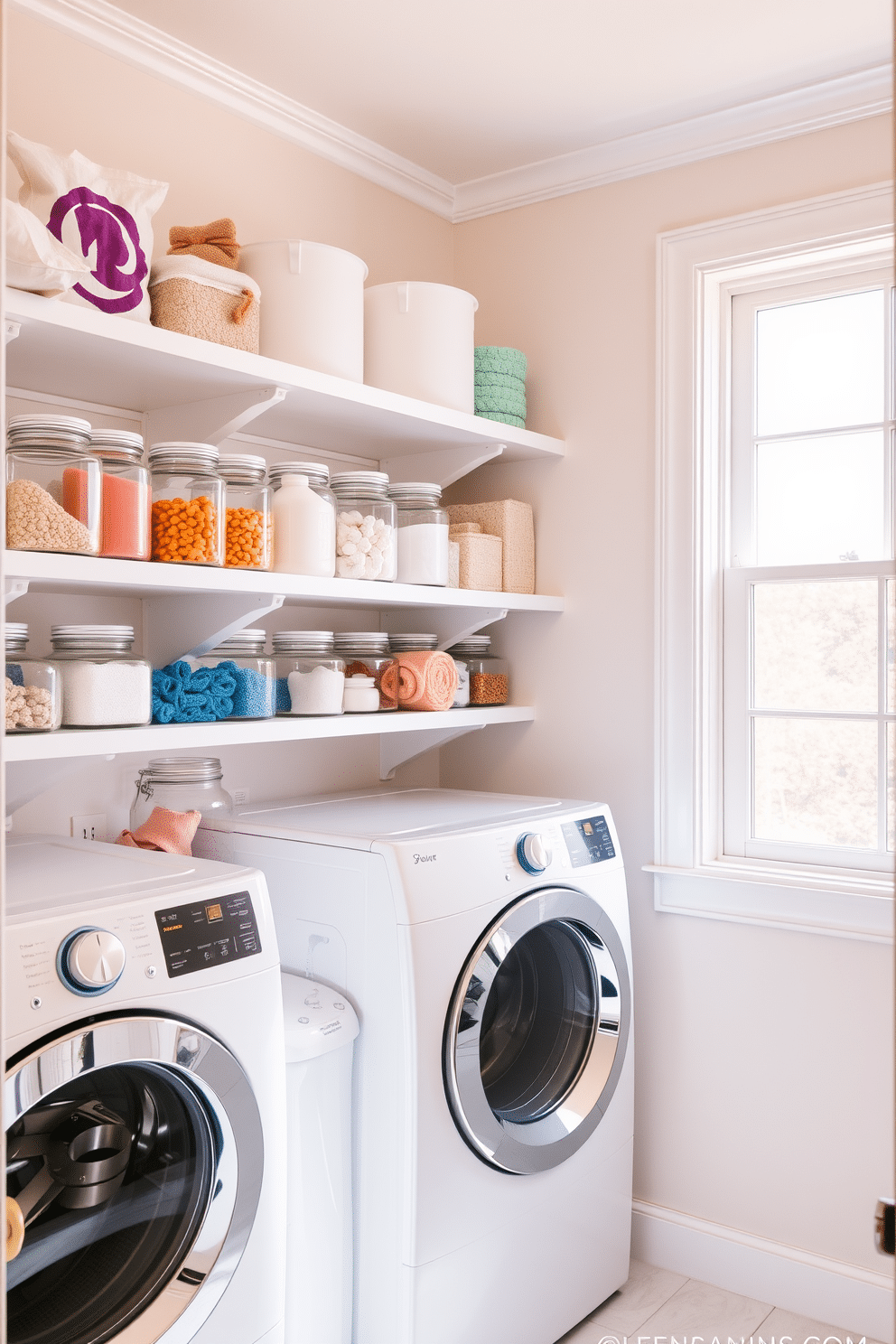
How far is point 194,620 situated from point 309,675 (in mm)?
256

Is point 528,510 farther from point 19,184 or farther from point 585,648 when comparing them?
point 19,184

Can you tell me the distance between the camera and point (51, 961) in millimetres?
1352

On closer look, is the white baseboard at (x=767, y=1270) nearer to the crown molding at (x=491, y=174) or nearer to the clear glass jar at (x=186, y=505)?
the clear glass jar at (x=186, y=505)

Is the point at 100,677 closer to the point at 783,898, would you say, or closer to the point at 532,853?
the point at 532,853

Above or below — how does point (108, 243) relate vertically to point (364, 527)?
above

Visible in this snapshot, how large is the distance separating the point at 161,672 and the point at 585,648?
112 cm

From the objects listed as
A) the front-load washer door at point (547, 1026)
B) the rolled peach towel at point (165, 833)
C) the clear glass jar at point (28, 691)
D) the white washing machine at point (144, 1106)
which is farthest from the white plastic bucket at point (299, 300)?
the front-load washer door at point (547, 1026)

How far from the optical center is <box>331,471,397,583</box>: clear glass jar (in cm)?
213

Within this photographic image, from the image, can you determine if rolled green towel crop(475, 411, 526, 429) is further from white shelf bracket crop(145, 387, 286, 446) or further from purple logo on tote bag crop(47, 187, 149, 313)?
purple logo on tote bag crop(47, 187, 149, 313)

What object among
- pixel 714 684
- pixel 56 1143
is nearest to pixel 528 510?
pixel 714 684

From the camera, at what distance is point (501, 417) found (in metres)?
2.55

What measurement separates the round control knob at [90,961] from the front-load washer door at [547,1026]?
2.37 ft

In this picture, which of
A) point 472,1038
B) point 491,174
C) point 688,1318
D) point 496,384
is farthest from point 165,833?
point 491,174

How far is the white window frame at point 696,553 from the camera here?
2.43 metres
